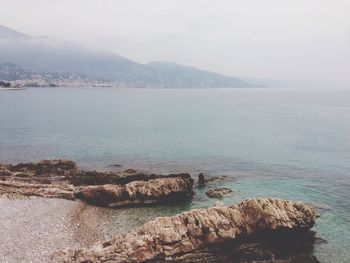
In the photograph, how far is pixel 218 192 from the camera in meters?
43.7

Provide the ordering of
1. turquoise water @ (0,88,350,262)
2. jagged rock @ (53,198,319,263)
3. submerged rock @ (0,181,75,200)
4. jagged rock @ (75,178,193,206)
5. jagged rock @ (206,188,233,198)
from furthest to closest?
jagged rock @ (206,188,233,198) < turquoise water @ (0,88,350,262) < submerged rock @ (0,181,75,200) < jagged rock @ (75,178,193,206) < jagged rock @ (53,198,319,263)

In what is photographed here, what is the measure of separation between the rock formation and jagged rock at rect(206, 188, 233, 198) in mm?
2305

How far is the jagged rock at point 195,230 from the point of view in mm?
26875

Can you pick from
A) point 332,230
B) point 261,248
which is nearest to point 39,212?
point 261,248

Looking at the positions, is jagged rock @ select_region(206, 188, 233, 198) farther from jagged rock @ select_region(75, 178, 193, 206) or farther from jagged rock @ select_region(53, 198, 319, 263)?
jagged rock @ select_region(53, 198, 319, 263)

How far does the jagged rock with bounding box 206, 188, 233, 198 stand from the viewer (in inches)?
1700

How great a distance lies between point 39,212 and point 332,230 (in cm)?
2663

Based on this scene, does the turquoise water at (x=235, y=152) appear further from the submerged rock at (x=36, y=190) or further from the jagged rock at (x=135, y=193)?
the submerged rock at (x=36, y=190)

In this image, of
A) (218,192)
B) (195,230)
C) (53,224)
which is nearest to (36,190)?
(53,224)

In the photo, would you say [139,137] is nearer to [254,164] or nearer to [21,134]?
[21,134]

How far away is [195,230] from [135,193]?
41.7 ft

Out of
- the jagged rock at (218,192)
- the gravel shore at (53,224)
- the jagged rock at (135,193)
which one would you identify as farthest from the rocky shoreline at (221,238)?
the jagged rock at (218,192)

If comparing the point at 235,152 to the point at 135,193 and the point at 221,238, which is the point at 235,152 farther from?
the point at 221,238

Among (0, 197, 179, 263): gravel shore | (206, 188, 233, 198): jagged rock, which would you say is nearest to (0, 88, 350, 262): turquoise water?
(206, 188, 233, 198): jagged rock
